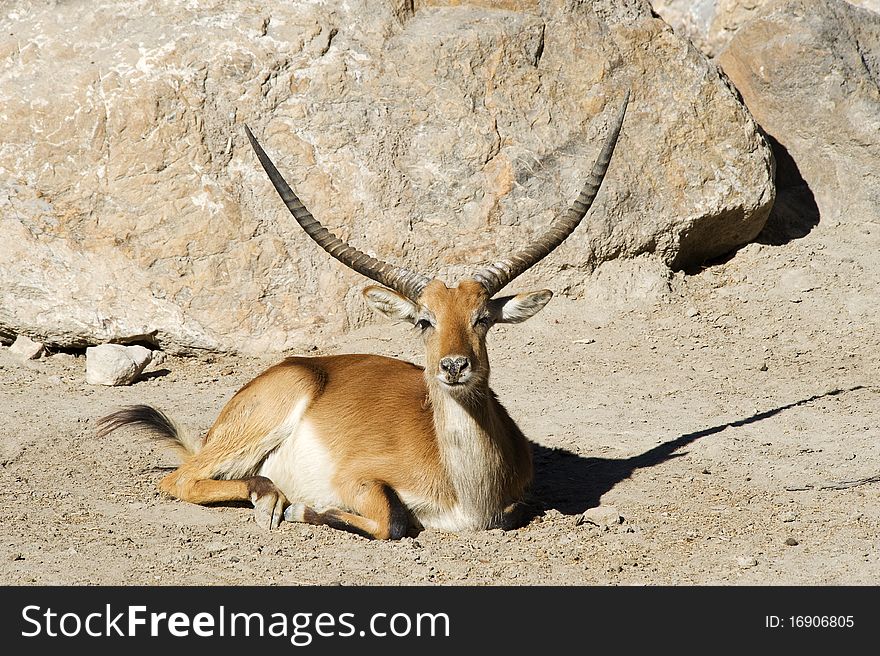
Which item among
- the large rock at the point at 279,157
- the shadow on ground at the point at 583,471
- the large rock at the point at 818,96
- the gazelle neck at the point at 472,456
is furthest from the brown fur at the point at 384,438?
the large rock at the point at 818,96

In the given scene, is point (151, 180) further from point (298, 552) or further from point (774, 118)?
point (774, 118)

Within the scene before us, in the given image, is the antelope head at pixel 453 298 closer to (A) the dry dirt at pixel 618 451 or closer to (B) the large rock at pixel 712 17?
(A) the dry dirt at pixel 618 451

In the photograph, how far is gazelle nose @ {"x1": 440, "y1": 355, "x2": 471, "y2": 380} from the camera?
232 inches

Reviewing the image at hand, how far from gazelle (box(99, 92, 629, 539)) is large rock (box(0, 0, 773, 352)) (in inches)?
121

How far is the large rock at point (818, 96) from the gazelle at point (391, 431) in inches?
254

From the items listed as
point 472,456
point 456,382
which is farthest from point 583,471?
point 456,382

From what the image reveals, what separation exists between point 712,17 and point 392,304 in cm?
970

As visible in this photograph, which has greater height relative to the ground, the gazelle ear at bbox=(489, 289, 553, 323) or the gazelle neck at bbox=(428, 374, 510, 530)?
the gazelle ear at bbox=(489, 289, 553, 323)

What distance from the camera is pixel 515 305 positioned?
6.60 meters

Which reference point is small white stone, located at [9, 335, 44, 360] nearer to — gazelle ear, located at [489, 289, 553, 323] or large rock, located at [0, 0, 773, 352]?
large rock, located at [0, 0, 773, 352]

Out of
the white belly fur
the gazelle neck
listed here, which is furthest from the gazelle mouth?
the white belly fur

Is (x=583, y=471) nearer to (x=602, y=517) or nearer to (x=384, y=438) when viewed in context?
(x=602, y=517)

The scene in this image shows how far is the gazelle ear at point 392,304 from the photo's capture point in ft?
21.3

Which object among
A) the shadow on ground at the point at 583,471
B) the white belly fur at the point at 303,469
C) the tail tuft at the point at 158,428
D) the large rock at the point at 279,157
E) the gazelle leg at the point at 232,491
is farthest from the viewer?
the large rock at the point at 279,157
